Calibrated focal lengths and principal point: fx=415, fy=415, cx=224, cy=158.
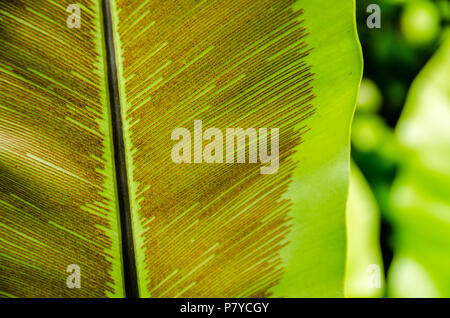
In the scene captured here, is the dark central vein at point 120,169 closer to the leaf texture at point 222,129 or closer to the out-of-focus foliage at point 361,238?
the leaf texture at point 222,129

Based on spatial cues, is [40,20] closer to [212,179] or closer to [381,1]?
[212,179]

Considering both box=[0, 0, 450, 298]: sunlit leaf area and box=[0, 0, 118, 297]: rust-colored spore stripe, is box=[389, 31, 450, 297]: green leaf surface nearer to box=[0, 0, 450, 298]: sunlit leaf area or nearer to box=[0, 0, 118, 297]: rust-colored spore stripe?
box=[0, 0, 450, 298]: sunlit leaf area

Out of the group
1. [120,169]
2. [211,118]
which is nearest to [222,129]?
[211,118]

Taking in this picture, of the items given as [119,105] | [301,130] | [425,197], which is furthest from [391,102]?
[119,105]

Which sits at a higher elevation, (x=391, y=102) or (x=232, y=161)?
(x=391, y=102)

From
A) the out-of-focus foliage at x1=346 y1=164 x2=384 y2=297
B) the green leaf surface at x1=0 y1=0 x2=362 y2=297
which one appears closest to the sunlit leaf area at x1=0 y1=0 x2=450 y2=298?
the green leaf surface at x1=0 y1=0 x2=362 y2=297

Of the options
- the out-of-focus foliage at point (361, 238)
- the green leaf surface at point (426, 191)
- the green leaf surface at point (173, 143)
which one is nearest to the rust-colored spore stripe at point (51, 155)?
the green leaf surface at point (173, 143)
